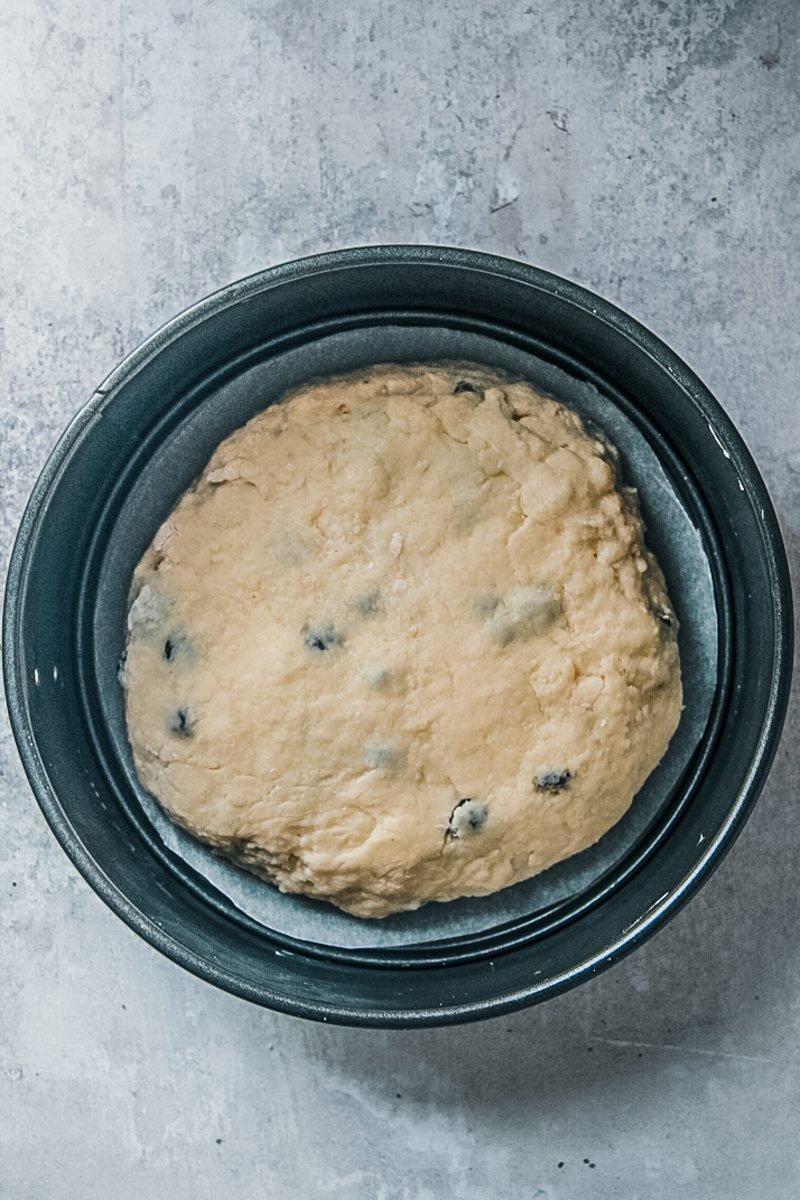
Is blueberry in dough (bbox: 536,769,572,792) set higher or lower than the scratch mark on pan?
lower

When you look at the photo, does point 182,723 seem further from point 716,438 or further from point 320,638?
point 716,438

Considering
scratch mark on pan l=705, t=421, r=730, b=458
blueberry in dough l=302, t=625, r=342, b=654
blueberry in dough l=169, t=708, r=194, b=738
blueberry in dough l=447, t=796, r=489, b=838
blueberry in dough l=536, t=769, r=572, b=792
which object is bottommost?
blueberry in dough l=447, t=796, r=489, b=838

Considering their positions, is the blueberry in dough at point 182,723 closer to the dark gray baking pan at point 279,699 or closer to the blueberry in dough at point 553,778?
the dark gray baking pan at point 279,699

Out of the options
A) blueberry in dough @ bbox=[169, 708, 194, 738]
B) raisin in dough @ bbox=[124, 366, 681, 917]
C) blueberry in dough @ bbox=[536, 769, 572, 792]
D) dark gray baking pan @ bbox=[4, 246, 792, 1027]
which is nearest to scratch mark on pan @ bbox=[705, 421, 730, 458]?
dark gray baking pan @ bbox=[4, 246, 792, 1027]

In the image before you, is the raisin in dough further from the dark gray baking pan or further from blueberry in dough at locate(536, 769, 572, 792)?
the dark gray baking pan

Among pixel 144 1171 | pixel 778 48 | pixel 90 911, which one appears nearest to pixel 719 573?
pixel 778 48
